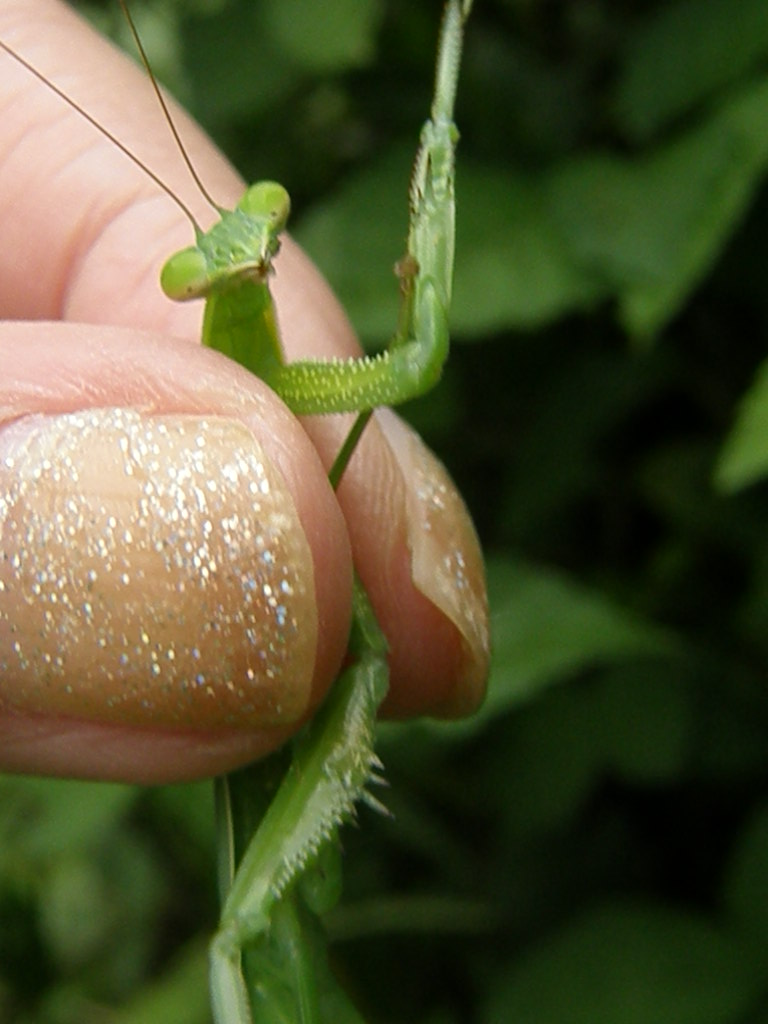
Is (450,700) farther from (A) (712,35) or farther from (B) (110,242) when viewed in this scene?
(A) (712,35)

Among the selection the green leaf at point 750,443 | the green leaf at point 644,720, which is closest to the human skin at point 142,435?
the green leaf at point 750,443

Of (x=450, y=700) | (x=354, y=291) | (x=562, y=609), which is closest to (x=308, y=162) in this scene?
(x=354, y=291)

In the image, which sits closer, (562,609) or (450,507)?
(450,507)

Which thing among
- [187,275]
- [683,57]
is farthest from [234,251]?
[683,57]

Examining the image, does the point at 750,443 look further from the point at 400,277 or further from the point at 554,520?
the point at 554,520

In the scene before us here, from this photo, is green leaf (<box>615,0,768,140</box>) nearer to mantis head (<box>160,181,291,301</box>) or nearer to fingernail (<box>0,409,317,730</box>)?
mantis head (<box>160,181,291,301</box>)

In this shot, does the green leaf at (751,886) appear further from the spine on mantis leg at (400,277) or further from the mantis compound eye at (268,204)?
the mantis compound eye at (268,204)
